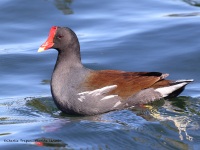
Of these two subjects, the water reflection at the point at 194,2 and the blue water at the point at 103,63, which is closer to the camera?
the blue water at the point at 103,63

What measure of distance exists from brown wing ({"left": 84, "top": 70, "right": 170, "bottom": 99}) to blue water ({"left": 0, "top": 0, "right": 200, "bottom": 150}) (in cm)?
33

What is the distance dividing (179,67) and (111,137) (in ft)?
15.3

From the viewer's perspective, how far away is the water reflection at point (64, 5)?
1752 centimetres

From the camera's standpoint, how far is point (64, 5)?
58.9 feet

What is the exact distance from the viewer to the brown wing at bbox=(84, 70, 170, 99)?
1045 cm

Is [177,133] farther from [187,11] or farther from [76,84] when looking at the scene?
[187,11]

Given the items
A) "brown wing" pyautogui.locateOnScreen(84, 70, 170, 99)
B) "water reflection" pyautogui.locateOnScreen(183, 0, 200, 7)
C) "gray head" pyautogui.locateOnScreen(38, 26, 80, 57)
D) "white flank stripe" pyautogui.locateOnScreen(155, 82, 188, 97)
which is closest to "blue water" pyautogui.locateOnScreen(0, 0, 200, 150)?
"water reflection" pyautogui.locateOnScreen(183, 0, 200, 7)

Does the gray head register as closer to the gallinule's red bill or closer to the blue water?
the gallinule's red bill

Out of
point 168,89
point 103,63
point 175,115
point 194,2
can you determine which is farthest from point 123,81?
point 194,2

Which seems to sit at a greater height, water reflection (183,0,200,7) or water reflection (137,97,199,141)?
water reflection (183,0,200,7)

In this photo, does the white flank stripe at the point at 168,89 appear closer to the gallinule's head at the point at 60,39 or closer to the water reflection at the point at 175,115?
the water reflection at the point at 175,115

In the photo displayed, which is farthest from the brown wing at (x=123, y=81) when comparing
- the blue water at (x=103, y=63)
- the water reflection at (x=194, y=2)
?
the water reflection at (x=194, y=2)

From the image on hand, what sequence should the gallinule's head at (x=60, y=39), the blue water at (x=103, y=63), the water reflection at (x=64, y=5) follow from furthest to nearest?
1. the water reflection at (x=64, y=5)
2. the gallinule's head at (x=60, y=39)
3. the blue water at (x=103, y=63)

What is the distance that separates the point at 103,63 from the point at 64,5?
4.49m
